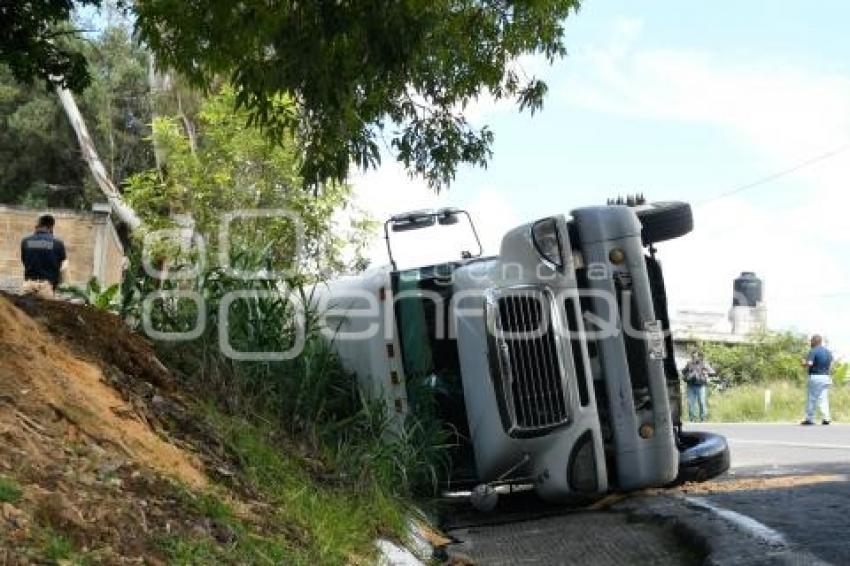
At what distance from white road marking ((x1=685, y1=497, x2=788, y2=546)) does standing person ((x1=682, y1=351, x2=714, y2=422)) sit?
49.2 ft

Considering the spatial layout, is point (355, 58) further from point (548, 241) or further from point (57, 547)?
point (57, 547)

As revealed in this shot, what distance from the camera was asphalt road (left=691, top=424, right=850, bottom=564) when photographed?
18.7 ft

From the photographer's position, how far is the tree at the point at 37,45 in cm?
655

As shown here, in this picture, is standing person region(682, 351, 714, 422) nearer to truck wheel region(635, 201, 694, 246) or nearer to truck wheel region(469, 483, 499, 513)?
truck wheel region(635, 201, 694, 246)

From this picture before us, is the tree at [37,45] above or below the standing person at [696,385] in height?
above

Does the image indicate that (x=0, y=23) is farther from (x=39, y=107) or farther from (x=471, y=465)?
(x=39, y=107)

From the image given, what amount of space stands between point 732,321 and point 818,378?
2578 centimetres

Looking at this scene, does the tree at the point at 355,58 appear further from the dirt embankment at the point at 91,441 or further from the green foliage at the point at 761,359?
the green foliage at the point at 761,359

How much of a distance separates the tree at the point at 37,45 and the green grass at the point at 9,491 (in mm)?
3561

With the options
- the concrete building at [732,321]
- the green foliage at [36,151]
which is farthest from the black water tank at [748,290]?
the green foliage at [36,151]

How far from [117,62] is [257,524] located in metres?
33.9

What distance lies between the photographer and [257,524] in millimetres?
4672

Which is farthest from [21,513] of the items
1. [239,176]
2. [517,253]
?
[239,176]

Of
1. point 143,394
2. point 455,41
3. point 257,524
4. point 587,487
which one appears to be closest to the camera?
point 257,524
